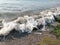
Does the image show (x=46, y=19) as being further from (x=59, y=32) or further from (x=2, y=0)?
(x=2, y=0)

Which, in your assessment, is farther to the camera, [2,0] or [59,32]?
[2,0]

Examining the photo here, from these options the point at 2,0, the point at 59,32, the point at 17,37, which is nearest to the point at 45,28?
the point at 59,32

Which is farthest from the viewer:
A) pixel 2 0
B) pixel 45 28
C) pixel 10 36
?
pixel 2 0

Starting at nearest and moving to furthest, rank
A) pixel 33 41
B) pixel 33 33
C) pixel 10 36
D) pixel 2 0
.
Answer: pixel 33 41, pixel 10 36, pixel 33 33, pixel 2 0

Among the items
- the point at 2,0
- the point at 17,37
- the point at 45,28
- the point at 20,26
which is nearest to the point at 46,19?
the point at 45,28

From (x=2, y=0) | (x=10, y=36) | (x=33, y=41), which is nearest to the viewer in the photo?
(x=33, y=41)

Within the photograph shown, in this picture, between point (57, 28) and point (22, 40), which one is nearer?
point (22, 40)

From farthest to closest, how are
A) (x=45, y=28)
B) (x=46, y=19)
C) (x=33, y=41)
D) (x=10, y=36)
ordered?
(x=46, y=19), (x=45, y=28), (x=10, y=36), (x=33, y=41)

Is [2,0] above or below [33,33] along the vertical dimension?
above

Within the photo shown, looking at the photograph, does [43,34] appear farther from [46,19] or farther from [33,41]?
[46,19]
